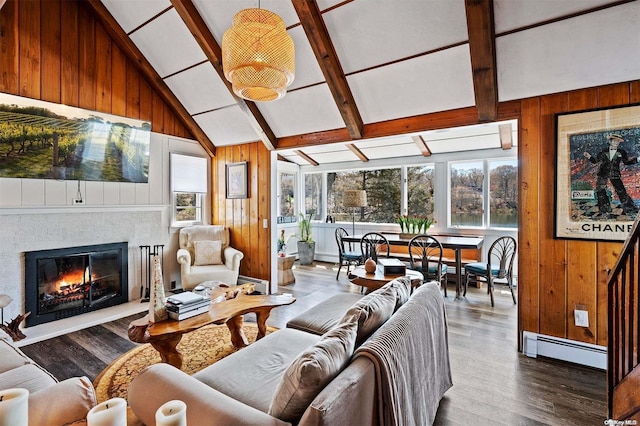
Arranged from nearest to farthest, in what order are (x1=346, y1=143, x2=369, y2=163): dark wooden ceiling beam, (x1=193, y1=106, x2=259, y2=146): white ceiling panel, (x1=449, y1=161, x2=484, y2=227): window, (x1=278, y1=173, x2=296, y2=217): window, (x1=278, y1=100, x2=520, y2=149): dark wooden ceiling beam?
(x1=278, y1=100, x2=520, y2=149): dark wooden ceiling beam < (x1=193, y1=106, x2=259, y2=146): white ceiling panel < (x1=449, y1=161, x2=484, y2=227): window < (x1=346, y1=143, x2=369, y2=163): dark wooden ceiling beam < (x1=278, y1=173, x2=296, y2=217): window

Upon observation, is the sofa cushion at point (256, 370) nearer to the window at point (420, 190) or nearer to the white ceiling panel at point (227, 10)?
the white ceiling panel at point (227, 10)

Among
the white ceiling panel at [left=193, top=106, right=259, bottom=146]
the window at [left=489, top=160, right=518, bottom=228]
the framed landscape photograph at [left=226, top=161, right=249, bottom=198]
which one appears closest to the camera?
the white ceiling panel at [left=193, top=106, right=259, bottom=146]

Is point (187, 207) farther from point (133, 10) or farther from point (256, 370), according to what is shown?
point (256, 370)

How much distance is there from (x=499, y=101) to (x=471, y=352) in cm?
239

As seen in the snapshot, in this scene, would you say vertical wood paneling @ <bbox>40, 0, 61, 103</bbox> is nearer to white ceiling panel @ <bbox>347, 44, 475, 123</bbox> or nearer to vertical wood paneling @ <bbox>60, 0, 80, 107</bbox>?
vertical wood paneling @ <bbox>60, 0, 80, 107</bbox>

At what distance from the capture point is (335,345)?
128 cm

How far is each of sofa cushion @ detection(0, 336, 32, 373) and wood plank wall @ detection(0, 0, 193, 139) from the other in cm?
280

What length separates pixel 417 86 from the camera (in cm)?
315

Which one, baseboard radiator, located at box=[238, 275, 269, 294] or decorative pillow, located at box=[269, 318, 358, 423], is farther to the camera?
baseboard radiator, located at box=[238, 275, 269, 294]

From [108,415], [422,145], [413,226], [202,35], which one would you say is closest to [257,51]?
[202,35]

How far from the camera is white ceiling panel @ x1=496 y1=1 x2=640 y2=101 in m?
2.23

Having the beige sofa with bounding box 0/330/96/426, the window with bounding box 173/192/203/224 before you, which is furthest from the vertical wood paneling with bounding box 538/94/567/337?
the window with bounding box 173/192/203/224

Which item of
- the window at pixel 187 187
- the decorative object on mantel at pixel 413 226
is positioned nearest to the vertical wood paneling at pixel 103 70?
the window at pixel 187 187

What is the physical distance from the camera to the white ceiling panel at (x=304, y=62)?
3.17 metres
